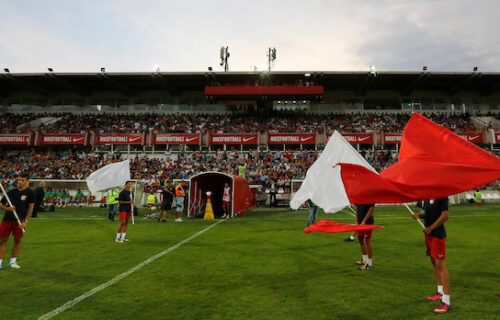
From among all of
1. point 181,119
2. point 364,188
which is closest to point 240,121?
point 181,119

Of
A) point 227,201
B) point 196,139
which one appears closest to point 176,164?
point 196,139

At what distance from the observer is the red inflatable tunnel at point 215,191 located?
55.3ft

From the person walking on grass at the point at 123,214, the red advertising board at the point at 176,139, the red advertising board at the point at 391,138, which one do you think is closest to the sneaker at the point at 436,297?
the person walking on grass at the point at 123,214

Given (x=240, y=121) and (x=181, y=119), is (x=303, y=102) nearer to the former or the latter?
(x=240, y=121)

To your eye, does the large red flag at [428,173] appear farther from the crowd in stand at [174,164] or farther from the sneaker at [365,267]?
the crowd in stand at [174,164]

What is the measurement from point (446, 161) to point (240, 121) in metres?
34.9

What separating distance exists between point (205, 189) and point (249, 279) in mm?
14473

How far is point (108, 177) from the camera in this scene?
13000mm

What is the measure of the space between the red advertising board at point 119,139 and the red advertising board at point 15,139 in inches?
354

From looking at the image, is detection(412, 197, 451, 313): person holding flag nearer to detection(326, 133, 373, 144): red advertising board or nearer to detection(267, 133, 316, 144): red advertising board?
detection(267, 133, 316, 144): red advertising board

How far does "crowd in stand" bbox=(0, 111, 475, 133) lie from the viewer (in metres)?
35.4

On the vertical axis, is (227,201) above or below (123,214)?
above

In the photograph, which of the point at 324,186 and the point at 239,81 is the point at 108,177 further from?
the point at 239,81

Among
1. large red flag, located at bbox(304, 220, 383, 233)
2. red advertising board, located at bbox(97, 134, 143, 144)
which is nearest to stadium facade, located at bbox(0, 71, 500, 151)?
red advertising board, located at bbox(97, 134, 143, 144)
